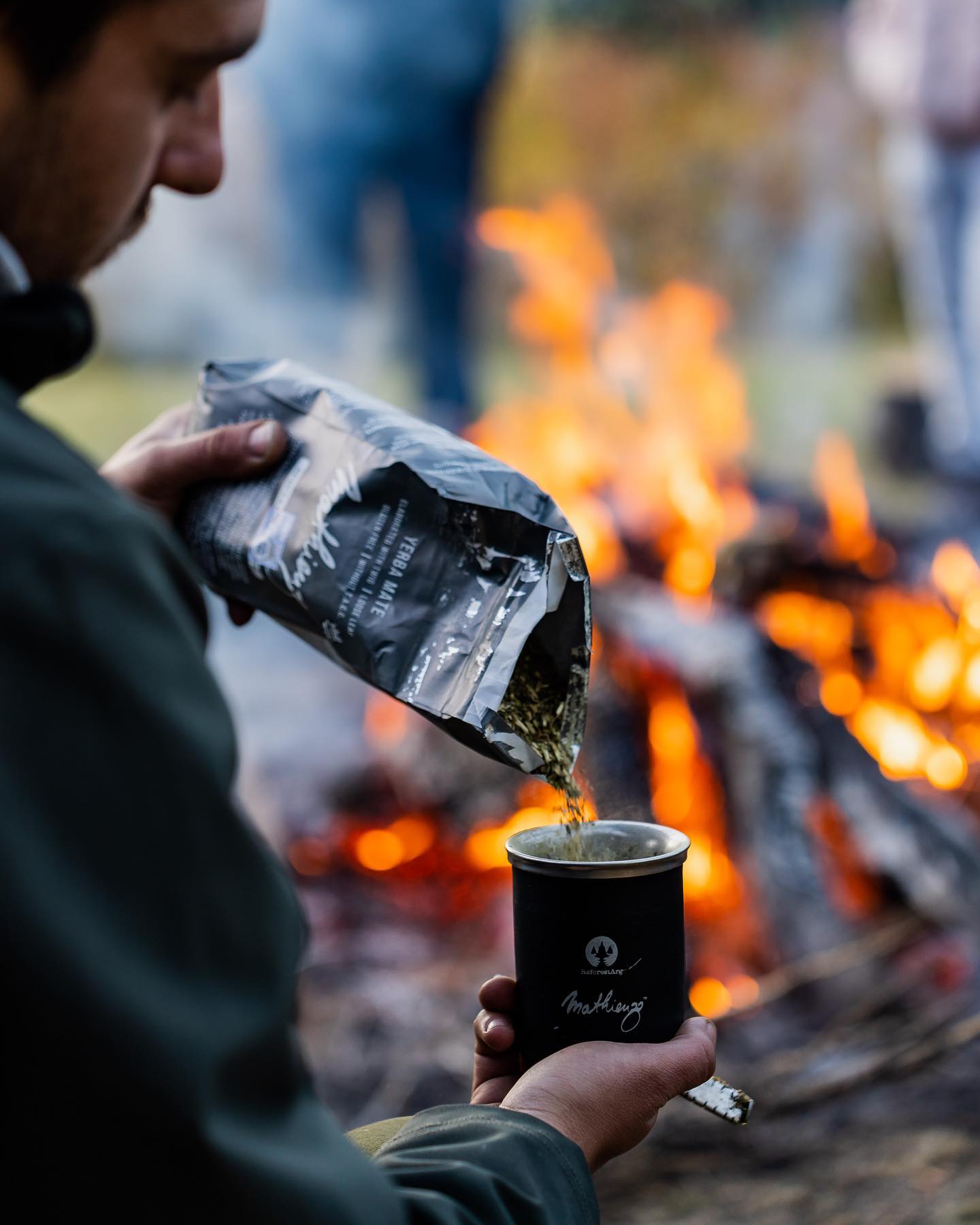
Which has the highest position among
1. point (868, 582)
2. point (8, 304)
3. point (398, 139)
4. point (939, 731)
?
point (398, 139)

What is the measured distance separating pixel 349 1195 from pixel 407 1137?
0.25 meters

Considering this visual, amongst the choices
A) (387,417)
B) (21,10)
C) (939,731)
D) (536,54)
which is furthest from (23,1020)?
(536,54)

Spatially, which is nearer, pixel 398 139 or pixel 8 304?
pixel 8 304

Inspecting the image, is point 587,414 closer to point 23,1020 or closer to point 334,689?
point 334,689

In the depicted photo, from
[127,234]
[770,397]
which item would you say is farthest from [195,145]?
[770,397]

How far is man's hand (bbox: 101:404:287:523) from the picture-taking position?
4.17 ft

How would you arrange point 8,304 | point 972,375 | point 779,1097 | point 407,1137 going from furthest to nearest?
point 972,375 → point 779,1097 → point 407,1137 → point 8,304

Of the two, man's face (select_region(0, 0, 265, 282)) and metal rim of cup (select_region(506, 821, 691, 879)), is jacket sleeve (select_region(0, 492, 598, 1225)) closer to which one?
man's face (select_region(0, 0, 265, 282))

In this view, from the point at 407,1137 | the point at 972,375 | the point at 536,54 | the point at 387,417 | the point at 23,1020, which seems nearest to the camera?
the point at 23,1020

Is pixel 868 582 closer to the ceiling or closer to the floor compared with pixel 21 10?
closer to the floor

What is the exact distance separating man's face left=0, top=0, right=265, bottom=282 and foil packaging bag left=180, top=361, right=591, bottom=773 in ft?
1.21

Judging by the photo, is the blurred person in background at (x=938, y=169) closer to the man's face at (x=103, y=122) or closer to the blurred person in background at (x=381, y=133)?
the blurred person in background at (x=381, y=133)

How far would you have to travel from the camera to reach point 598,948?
1.05 metres

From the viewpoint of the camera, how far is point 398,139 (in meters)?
5.39
